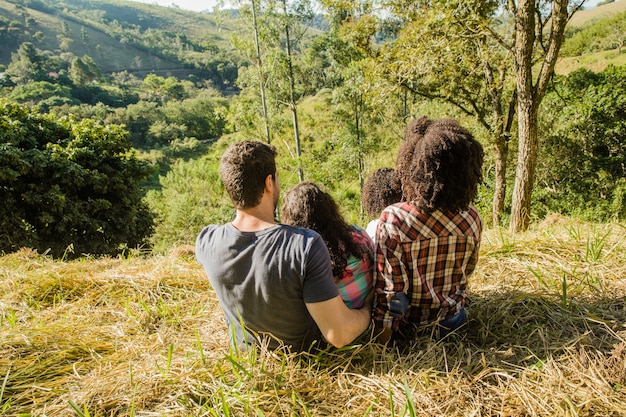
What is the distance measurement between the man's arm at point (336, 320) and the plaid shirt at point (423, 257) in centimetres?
24

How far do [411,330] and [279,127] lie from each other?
1367cm

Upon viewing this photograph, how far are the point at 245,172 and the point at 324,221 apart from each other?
51 cm

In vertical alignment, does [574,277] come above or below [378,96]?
below

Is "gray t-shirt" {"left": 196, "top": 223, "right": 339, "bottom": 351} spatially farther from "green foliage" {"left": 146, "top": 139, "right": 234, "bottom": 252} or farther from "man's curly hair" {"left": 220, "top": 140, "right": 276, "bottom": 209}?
"green foliage" {"left": 146, "top": 139, "right": 234, "bottom": 252}

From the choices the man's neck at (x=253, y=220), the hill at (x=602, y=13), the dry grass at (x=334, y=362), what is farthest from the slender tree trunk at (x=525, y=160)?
the hill at (x=602, y=13)

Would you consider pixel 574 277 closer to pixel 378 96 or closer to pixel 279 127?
pixel 378 96

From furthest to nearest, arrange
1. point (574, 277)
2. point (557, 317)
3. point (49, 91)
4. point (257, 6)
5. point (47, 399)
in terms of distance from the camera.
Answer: point (49, 91) < point (257, 6) < point (574, 277) < point (557, 317) < point (47, 399)

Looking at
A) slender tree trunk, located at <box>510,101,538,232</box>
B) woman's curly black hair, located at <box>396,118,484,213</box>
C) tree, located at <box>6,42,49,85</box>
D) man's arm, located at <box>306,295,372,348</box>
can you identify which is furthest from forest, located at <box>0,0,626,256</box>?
tree, located at <box>6,42,49,85</box>

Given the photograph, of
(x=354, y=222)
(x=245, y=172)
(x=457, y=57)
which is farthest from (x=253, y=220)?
(x=457, y=57)

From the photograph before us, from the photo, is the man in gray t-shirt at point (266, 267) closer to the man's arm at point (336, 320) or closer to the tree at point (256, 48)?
the man's arm at point (336, 320)

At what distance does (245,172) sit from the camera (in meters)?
1.52

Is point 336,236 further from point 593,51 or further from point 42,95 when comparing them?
point 42,95

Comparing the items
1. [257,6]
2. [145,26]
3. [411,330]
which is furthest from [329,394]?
[145,26]

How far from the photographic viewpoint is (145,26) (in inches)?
5773
